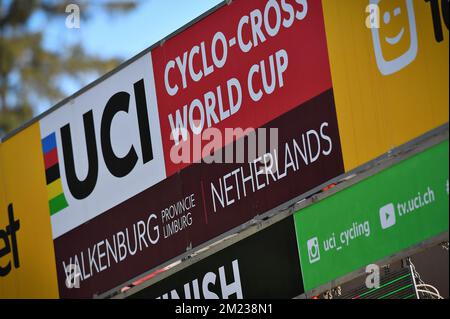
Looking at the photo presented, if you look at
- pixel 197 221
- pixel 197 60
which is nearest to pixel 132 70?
pixel 197 60

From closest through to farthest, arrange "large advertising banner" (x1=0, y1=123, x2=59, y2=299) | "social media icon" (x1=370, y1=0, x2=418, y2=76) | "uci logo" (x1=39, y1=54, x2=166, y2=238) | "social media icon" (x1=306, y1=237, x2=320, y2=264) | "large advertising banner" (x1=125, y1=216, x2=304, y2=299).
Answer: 1. "social media icon" (x1=370, y1=0, x2=418, y2=76)
2. "social media icon" (x1=306, y1=237, x2=320, y2=264)
3. "large advertising banner" (x1=125, y1=216, x2=304, y2=299)
4. "uci logo" (x1=39, y1=54, x2=166, y2=238)
5. "large advertising banner" (x1=0, y1=123, x2=59, y2=299)

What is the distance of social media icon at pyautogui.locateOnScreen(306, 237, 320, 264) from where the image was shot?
7844mm

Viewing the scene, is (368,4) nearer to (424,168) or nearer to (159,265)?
(424,168)

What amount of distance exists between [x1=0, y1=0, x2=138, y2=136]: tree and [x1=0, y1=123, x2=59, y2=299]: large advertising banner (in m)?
20.0

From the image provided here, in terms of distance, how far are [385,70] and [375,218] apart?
3.51ft

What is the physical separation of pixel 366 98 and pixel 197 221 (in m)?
2.04

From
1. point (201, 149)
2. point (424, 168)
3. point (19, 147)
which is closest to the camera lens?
point (424, 168)

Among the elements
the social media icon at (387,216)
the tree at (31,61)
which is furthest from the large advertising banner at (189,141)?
the tree at (31,61)

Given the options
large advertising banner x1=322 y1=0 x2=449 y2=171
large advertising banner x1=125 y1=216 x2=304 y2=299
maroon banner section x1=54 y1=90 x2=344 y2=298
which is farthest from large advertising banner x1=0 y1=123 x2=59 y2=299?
large advertising banner x1=322 y1=0 x2=449 y2=171

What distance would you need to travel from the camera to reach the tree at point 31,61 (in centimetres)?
3045

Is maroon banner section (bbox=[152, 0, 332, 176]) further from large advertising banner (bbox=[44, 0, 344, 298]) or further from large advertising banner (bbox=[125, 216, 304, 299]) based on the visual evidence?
large advertising banner (bbox=[125, 216, 304, 299])

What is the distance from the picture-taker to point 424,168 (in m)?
7.04

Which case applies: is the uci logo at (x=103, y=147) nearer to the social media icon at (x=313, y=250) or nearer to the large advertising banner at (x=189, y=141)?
the large advertising banner at (x=189, y=141)

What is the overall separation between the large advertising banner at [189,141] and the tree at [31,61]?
68.0 ft
